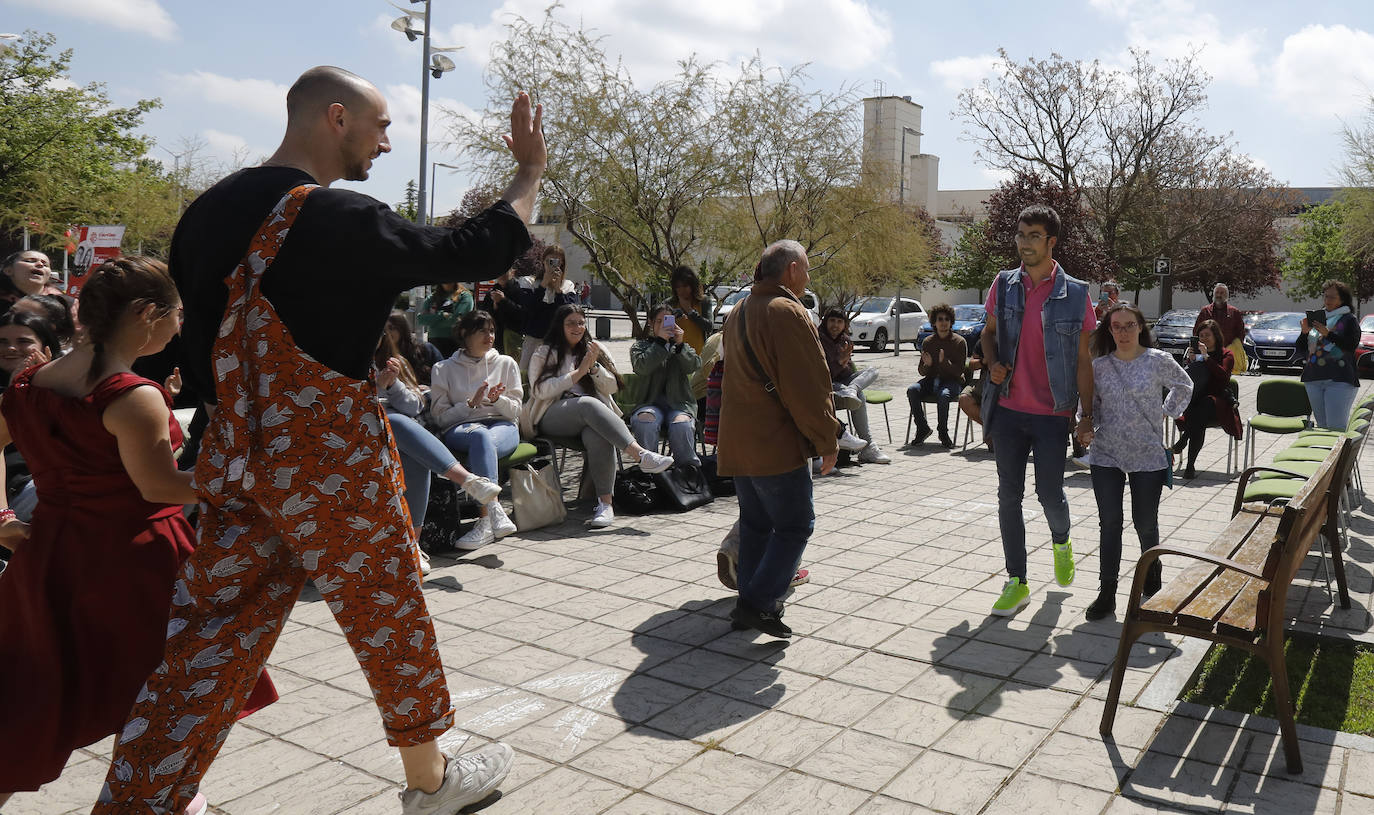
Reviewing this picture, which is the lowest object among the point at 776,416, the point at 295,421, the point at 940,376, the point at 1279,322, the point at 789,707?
the point at 789,707

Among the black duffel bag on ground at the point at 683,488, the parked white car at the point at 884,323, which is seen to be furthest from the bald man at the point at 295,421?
the parked white car at the point at 884,323

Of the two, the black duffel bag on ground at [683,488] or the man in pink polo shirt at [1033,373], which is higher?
the man in pink polo shirt at [1033,373]

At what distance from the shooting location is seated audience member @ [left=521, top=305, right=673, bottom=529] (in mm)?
7426

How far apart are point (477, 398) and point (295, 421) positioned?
171 inches

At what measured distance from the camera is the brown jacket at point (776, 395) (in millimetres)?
4496

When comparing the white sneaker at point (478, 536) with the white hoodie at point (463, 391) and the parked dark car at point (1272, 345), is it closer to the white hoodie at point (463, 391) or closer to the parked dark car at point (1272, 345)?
the white hoodie at point (463, 391)

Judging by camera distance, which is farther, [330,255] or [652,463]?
[652,463]

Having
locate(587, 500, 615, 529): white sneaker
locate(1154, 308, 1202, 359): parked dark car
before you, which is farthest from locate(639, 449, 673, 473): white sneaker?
locate(1154, 308, 1202, 359): parked dark car

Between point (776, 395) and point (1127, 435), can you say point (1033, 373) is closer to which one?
point (1127, 435)

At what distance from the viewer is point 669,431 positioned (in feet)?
26.9

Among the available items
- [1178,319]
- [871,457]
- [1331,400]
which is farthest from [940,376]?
[1178,319]

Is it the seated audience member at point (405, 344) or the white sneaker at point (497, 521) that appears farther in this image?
the seated audience member at point (405, 344)

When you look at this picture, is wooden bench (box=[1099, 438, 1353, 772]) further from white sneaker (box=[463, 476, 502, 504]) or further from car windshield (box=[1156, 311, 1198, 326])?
car windshield (box=[1156, 311, 1198, 326])

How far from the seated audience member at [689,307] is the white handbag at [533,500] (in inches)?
95.2
